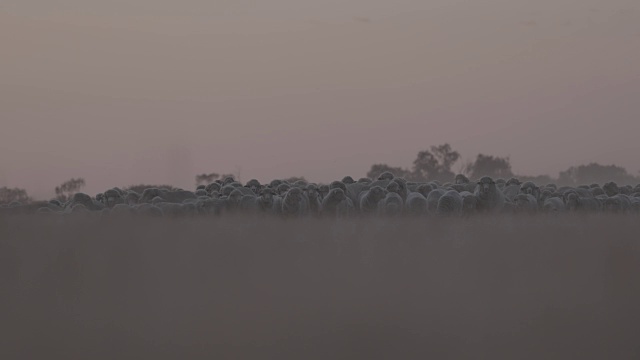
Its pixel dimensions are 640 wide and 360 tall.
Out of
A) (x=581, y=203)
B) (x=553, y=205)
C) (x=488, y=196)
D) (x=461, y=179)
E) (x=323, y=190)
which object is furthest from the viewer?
(x=461, y=179)

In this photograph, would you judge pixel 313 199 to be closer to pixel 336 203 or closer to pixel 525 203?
pixel 336 203

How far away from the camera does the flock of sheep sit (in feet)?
79.7

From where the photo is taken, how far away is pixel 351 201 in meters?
26.2

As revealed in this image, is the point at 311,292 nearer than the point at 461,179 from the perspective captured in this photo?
Yes

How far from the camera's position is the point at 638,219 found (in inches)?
815

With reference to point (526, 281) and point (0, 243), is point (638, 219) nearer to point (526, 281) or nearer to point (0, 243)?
point (526, 281)

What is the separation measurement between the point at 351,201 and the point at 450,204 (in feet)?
9.70

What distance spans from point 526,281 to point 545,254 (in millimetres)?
1576

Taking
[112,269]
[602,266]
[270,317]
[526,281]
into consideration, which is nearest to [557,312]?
[526,281]

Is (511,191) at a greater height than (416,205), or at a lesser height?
greater

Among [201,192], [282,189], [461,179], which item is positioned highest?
[461,179]

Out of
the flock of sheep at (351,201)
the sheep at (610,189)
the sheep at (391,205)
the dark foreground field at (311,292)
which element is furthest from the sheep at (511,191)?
the dark foreground field at (311,292)

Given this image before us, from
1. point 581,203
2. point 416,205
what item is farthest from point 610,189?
point 416,205

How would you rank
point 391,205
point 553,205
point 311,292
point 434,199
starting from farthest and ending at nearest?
point 553,205 < point 434,199 < point 391,205 < point 311,292
